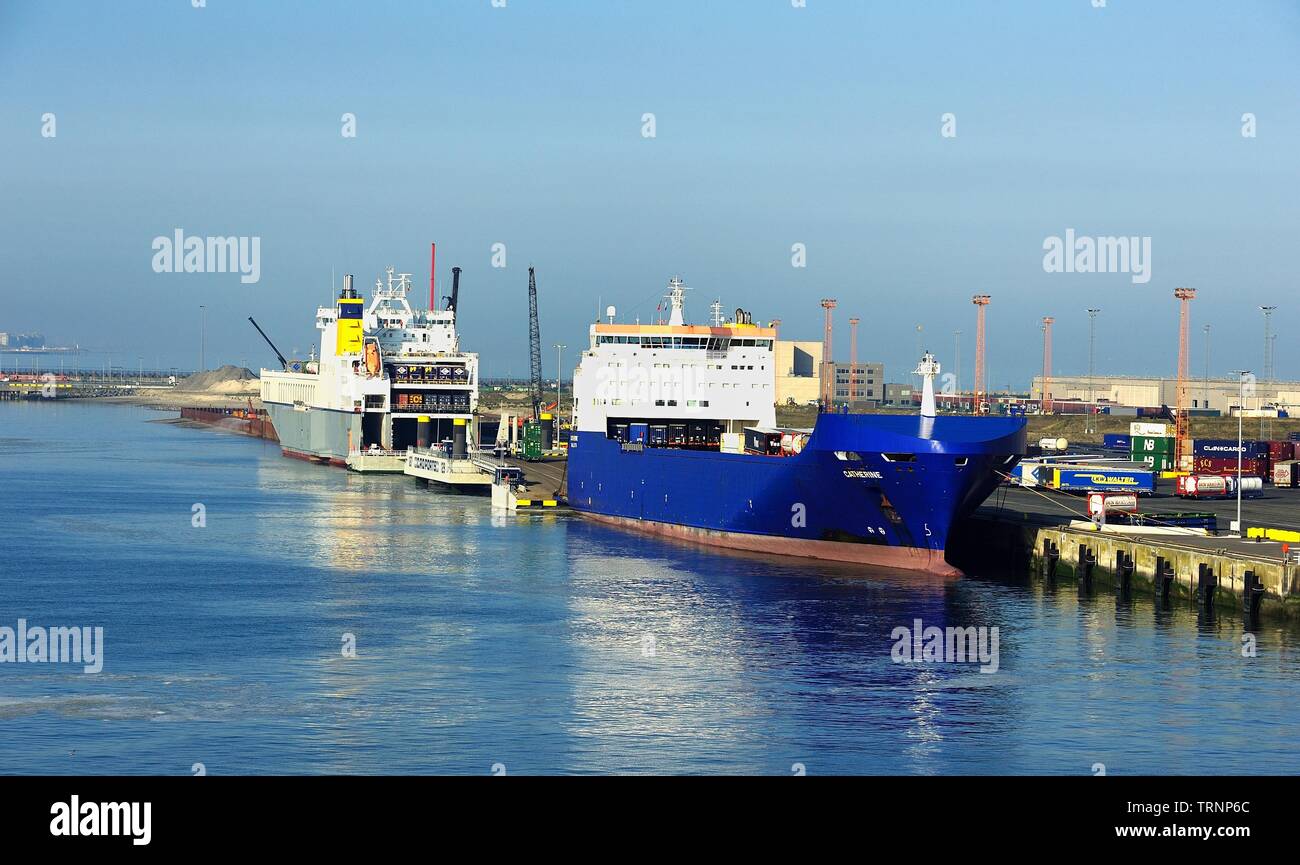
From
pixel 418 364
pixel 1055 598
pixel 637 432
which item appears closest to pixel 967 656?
pixel 1055 598

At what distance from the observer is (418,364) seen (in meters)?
103

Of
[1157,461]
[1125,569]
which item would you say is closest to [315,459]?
[1157,461]

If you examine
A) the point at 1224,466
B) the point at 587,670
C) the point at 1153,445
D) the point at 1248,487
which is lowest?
the point at 587,670

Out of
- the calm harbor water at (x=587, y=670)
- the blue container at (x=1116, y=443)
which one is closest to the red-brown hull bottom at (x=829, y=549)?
the calm harbor water at (x=587, y=670)

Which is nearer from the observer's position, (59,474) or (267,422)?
(59,474)

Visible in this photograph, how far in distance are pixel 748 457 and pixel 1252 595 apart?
18.6 m

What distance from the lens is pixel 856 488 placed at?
48.5m

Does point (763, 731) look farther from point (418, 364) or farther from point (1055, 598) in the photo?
point (418, 364)

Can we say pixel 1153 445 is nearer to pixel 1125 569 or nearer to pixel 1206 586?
pixel 1125 569

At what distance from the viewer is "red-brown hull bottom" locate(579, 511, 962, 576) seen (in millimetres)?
48969

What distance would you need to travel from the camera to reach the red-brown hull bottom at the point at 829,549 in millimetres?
48969

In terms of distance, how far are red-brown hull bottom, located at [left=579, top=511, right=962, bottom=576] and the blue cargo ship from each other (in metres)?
0.05

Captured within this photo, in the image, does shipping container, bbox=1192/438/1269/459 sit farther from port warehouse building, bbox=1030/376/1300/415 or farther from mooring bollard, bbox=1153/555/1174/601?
port warehouse building, bbox=1030/376/1300/415
